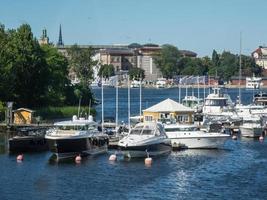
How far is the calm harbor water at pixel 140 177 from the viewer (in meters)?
42.9

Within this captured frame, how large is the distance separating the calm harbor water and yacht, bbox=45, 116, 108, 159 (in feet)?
3.56

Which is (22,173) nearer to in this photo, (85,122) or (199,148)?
(85,122)

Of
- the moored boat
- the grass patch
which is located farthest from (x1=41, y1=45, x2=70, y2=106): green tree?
the moored boat

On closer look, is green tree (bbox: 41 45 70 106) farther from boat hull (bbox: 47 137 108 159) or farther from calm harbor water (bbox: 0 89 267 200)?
calm harbor water (bbox: 0 89 267 200)

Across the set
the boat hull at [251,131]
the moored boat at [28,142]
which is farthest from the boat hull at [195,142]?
the boat hull at [251,131]

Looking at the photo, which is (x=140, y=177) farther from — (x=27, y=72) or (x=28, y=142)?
(x=27, y=72)

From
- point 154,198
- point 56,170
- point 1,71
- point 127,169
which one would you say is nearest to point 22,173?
point 56,170

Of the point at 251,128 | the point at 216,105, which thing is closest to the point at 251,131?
the point at 251,128

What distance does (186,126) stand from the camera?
6469 centimetres

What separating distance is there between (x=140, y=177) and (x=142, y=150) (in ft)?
28.8

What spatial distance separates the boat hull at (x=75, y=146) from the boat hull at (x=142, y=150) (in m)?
2.54

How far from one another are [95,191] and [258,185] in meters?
10.4

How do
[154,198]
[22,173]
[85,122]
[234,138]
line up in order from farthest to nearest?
[234,138] → [85,122] → [22,173] → [154,198]

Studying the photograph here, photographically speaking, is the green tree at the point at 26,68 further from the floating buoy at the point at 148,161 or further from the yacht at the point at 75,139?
the floating buoy at the point at 148,161
